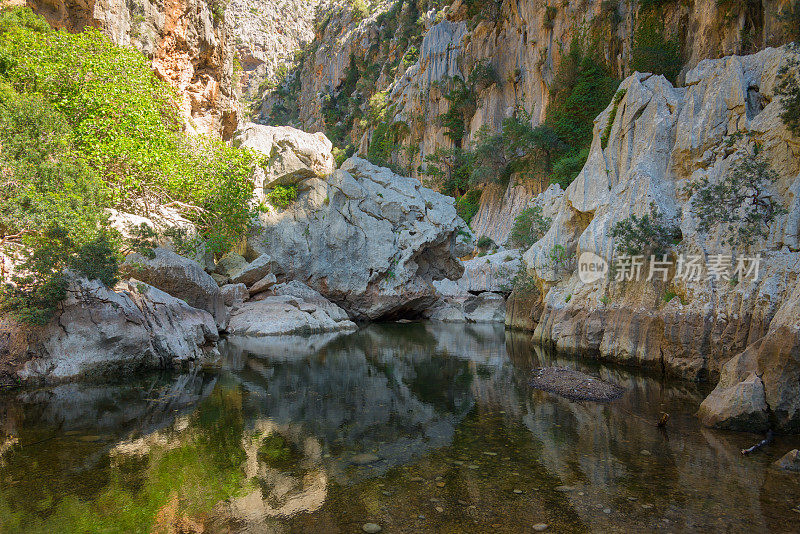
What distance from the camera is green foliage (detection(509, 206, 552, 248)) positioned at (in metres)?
28.5

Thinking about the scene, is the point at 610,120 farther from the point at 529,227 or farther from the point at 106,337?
the point at 106,337

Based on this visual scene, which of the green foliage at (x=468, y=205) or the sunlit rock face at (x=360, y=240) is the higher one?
the green foliage at (x=468, y=205)

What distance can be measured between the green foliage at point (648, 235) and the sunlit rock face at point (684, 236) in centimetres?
38

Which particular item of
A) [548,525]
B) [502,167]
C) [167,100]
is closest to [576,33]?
[502,167]

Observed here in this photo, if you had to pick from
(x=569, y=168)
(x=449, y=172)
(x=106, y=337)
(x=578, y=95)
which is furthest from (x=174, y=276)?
(x=449, y=172)

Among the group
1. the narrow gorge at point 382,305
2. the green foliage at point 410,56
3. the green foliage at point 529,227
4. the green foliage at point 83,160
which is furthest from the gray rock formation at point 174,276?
the green foliage at point 410,56

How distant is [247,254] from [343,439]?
752 inches

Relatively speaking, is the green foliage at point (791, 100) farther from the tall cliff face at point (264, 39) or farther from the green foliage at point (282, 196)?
the tall cliff face at point (264, 39)

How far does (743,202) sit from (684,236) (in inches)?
65.5

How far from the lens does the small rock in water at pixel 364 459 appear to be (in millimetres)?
5789

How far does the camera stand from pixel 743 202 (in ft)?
35.9

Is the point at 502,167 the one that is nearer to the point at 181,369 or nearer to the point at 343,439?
the point at 181,369

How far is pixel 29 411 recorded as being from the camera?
7.54 m

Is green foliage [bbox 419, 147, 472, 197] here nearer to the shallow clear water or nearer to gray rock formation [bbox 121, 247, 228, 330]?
gray rock formation [bbox 121, 247, 228, 330]
